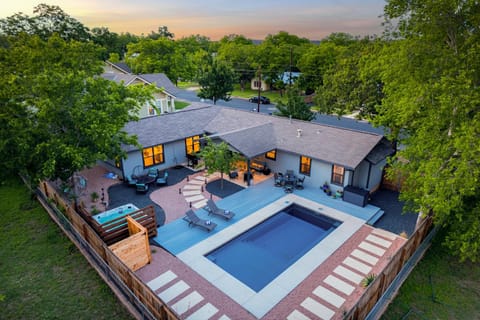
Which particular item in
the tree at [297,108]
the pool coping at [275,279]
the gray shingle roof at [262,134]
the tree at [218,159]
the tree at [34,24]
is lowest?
the pool coping at [275,279]

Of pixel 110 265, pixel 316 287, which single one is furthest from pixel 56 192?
pixel 316 287

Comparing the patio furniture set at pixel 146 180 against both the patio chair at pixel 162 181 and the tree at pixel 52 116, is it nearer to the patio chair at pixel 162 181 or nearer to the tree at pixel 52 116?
the patio chair at pixel 162 181

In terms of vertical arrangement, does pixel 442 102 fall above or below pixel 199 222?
above

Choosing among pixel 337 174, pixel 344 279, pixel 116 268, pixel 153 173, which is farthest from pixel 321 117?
pixel 116 268

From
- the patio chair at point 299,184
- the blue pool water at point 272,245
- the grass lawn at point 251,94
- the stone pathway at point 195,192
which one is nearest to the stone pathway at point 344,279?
the blue pool water at point 272,245

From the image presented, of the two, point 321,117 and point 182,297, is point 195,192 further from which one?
point 321,117

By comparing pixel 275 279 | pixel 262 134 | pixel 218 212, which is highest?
pixel 262 134

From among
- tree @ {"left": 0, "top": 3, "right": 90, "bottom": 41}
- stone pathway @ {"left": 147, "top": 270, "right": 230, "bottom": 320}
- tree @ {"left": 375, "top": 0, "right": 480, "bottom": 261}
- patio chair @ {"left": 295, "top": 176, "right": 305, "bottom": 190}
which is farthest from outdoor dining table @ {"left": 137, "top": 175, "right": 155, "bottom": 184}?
tree @ {"left": 0, "top": 3, "right": 90, "bottom": 41}

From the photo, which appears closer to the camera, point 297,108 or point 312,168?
point 312,168
